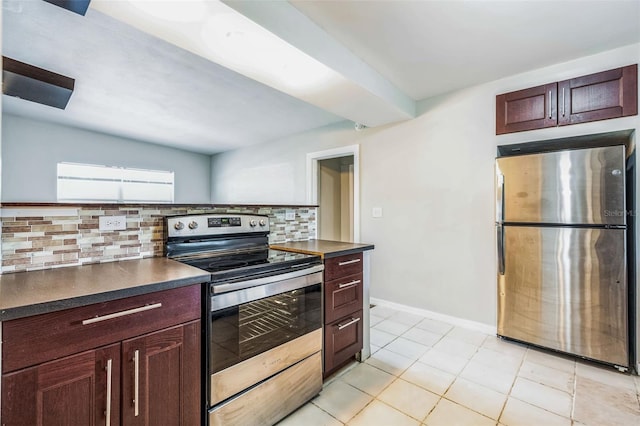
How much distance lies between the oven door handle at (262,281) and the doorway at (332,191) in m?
2.55

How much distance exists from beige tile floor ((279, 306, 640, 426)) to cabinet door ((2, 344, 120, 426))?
37.0 inches

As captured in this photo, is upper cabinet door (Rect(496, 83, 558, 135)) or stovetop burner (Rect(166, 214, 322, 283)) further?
upper cabinet door (Rect(496, 83, 558, 135))

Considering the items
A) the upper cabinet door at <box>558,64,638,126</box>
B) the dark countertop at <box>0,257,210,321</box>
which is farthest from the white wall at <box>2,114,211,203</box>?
the upper cabinet door at <box>558,64,638,126</box>

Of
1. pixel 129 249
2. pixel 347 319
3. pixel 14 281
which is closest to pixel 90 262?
pixel 129 249

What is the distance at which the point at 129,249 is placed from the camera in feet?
5.10

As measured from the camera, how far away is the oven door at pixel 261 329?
1.31 m

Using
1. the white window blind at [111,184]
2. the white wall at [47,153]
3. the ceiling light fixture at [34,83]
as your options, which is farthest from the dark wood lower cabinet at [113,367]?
the white window blind at [111,184]

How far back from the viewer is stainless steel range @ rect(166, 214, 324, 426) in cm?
131

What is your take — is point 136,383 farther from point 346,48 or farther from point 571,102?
point 571,102

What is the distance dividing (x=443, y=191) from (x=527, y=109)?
3.22 ft

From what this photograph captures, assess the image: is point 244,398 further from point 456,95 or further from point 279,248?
point 456,95

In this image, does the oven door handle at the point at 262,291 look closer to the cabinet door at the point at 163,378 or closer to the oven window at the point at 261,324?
the oven window at the point at 261,324

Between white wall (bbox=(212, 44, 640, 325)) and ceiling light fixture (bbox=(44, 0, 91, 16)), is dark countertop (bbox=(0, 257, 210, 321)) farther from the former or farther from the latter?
white wall (bbox=(212, 44, 640, 325))

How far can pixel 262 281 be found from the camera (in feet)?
4.76
